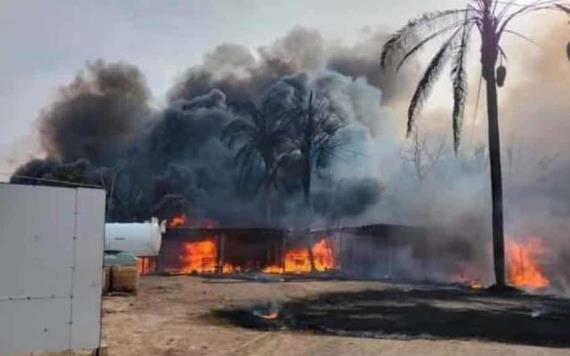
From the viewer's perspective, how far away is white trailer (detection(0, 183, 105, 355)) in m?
6.07

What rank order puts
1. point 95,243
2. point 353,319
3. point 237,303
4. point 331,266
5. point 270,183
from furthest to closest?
point 270,183 → point 331,266 → point 237,303 → point 353,319 → point 95,243

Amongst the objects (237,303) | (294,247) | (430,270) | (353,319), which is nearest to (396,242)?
(430,270)

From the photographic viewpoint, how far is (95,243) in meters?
6.65

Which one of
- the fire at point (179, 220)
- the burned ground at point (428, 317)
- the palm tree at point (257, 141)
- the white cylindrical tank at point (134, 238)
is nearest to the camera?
the burned ground at point (428, 317)

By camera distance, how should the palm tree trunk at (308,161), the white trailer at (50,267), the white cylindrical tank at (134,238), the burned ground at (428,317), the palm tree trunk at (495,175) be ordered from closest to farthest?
the white trailer at (50,267) < the burned ground at (428,317) < the white cylindrical tank at (134,238) < the palm tree trunk at (495,175) < the palm tree trunk at (308,161)

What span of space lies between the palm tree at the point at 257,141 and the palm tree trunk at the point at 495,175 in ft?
144

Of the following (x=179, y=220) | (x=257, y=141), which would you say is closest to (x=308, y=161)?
(x=257, y=141)

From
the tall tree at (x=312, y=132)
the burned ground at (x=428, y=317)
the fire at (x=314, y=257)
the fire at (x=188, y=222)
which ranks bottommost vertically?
the burned ground at (x=428, y=317)

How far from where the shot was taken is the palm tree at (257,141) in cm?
6788

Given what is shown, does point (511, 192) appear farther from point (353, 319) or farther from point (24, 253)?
point (24, 253)

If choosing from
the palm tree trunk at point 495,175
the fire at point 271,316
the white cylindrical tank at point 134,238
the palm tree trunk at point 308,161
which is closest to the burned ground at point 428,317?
the fire at point 271,316

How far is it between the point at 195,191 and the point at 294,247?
2626cm

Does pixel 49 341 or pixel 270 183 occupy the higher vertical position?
pixel 270 183

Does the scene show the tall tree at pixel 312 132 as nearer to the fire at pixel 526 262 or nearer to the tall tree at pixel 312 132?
the tall tree at pixel 312 132
